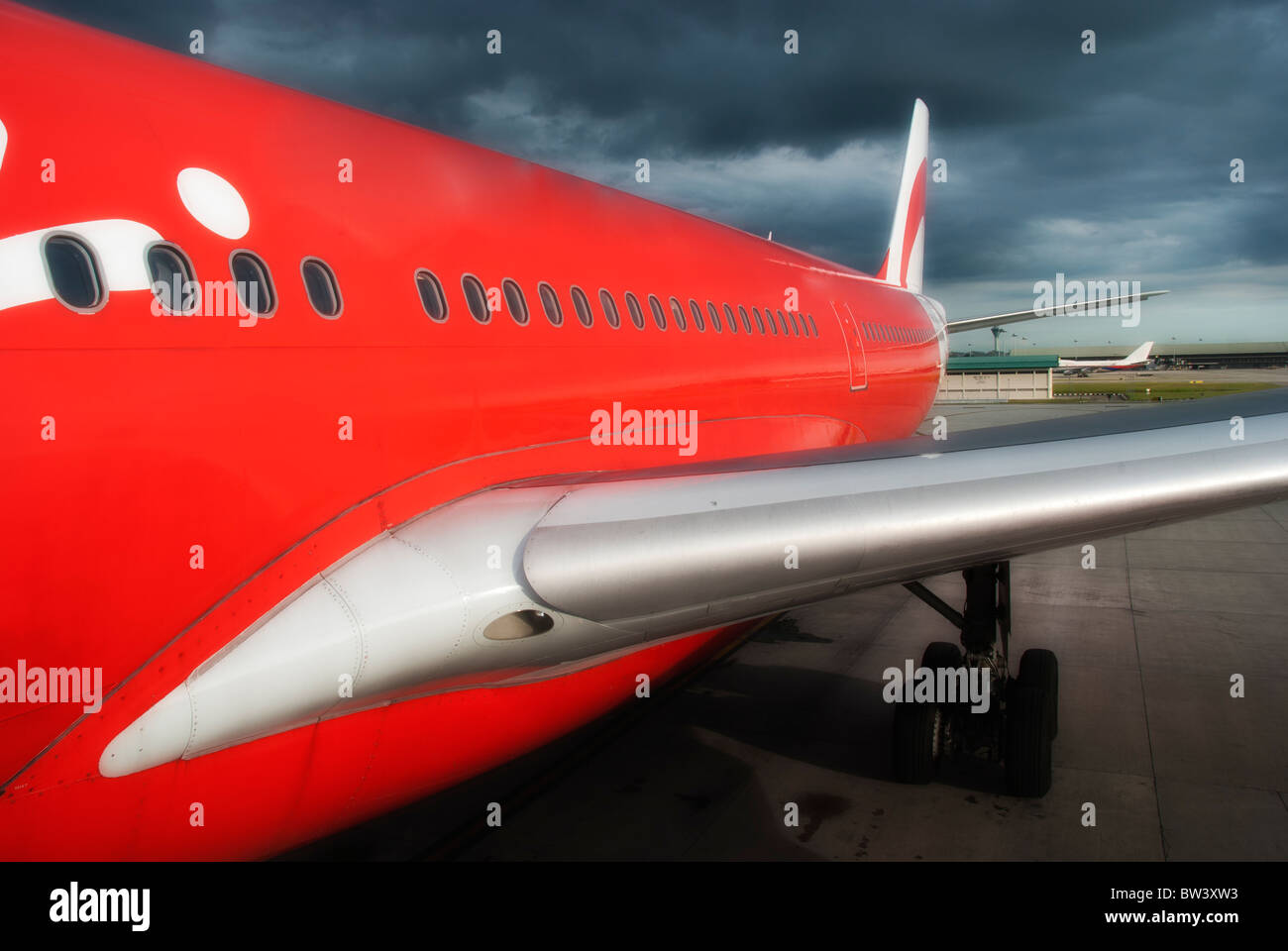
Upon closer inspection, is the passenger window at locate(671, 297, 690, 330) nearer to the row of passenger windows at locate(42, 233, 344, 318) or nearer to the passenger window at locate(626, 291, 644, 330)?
the passenger window at locate(626, 291, 644, 330)

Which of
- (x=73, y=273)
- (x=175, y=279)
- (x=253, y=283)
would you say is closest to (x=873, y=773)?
(x=253, y=283)

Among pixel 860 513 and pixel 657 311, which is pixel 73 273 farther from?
pixel 657 311

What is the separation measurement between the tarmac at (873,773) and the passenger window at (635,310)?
300 cm

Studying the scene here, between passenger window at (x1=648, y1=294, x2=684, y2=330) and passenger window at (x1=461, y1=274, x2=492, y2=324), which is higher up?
passenger window at (x1=648, y1=294, x2=684, y2=330)

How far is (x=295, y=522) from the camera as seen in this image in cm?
351

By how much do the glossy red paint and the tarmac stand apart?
1.32 meters

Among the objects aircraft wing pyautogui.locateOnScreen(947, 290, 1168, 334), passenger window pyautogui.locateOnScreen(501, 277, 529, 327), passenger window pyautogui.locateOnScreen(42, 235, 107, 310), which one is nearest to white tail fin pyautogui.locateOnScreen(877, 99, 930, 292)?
aircraft wing pyautogui.locateOnScreen(947, 290, 1168, 334)

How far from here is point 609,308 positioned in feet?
19.5

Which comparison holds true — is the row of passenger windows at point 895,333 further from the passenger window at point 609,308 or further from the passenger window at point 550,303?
the passenger window at point 550,303

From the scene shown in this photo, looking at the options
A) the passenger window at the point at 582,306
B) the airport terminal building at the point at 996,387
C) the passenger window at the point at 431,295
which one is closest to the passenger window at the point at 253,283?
the passenger window at the point at 431,295

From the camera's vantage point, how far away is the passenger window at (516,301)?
501 centimetres

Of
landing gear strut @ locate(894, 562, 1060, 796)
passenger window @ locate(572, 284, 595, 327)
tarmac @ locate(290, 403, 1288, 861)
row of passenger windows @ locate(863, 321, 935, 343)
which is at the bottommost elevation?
tarmac @ locate(290, 403, 1288, 861)

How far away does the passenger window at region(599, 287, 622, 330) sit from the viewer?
5898 millimetres

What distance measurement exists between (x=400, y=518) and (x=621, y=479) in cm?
115
